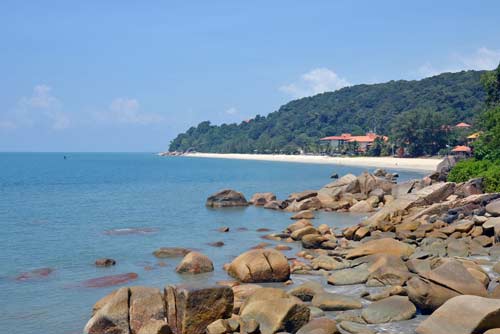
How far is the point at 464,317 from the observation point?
35.0 feet

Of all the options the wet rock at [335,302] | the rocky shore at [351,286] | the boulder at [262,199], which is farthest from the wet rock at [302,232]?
the boulder at [262,199]

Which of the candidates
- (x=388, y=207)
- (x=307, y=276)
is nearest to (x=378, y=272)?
(x=307, y=276)

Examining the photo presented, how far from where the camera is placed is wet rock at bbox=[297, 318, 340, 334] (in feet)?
37.2

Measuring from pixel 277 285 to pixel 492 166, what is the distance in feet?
69.7

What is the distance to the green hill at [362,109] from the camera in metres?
132

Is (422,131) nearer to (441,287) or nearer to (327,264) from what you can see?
(327,264)

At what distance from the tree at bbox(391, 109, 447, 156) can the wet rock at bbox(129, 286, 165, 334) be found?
275 feet

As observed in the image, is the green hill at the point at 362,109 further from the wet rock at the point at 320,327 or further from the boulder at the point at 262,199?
the wet rock at the point at 320,327

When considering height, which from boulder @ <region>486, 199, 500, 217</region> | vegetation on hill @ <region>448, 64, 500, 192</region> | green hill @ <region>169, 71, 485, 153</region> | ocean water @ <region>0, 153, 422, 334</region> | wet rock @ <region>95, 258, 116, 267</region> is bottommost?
ocean water @ <region>0, 153, 422, 334</region>

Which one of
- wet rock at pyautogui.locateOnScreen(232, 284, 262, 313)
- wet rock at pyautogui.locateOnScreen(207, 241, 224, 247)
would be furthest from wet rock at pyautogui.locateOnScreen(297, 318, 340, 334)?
wet rock at pyautogui.locateOnScreen(207, 241, 224, 247)

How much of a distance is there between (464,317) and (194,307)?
5536 mm

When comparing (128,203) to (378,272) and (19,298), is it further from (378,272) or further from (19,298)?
(378,272)

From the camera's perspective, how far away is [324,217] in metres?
32.9

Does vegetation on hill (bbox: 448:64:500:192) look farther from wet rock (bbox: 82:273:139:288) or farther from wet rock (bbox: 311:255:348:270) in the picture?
wet rock (bbox: 82:273:139:288)
